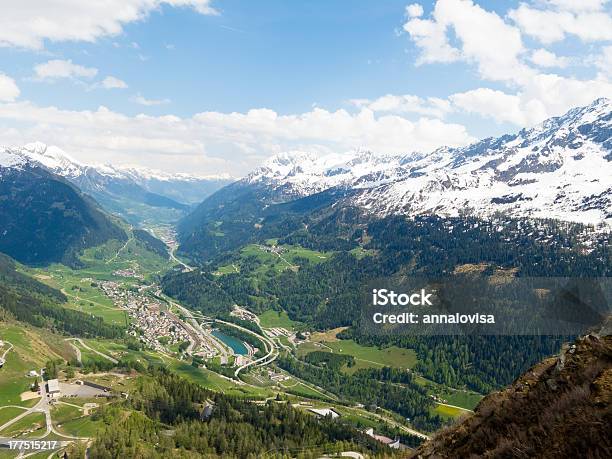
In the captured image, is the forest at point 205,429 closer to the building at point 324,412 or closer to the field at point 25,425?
the field at point 25,425

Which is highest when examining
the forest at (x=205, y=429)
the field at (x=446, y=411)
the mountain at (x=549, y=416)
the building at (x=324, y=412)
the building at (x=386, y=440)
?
the mountain at (x=549, y=416)

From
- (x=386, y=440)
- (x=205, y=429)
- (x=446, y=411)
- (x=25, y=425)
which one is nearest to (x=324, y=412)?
(x=386, y=440)

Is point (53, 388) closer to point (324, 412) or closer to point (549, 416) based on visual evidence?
point (324, 412)

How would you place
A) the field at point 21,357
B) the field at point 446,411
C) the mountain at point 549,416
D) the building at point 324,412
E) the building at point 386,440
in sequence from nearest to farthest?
the mountain at point 549,416
the field at point 21,357
the building at point 386,440
the building at point 324,412
the field at point 446,411

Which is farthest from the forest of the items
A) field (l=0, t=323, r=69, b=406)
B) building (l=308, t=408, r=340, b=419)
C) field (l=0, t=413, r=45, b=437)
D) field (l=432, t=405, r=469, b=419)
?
field (l=432, t=405, r=469, b=419)

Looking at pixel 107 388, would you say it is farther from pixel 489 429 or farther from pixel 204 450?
pixel 489 429

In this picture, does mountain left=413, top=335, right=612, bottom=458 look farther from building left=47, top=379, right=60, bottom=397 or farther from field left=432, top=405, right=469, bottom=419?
field left=432, top=405, right=469, bottom=419

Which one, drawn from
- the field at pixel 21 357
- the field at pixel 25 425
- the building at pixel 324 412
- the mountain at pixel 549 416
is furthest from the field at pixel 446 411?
the mountain at pixel 549 416
